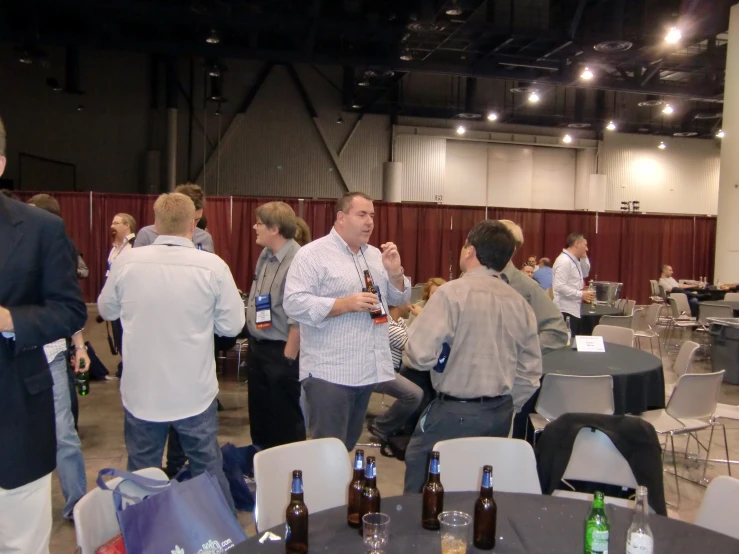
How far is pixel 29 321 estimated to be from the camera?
1568 mm

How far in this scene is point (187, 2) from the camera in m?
10.7

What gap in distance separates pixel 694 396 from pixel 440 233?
27.4 ft

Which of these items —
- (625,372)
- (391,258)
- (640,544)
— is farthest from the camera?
(625,372)

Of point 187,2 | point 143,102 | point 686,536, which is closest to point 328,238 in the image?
point 686,536

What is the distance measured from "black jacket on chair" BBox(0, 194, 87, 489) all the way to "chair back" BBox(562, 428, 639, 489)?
1.90 metres

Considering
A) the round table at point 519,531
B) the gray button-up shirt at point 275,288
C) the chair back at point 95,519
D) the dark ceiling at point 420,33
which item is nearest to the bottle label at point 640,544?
the round table at point 519,531

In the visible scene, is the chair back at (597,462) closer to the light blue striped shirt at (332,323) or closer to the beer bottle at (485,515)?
the light blue striped shirt at (332,323)

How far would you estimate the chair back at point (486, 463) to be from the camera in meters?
2.22

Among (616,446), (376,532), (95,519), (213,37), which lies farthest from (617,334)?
(213,37)

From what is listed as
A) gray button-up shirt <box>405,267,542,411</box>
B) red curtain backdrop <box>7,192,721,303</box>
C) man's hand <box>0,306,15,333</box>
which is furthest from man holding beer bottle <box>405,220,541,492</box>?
red curtain backdrop <box>7,192,721,303</box>

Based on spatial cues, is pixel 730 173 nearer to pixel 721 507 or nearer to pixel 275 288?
pixel 275 288

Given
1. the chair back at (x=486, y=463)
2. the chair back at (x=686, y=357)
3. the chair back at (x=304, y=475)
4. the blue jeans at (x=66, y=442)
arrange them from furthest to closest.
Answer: the chair back at (x=686, y=357), the blue jeans at (x=66, y=442), the chair back at (x=486, y=463), the chair back at (x=304, y=475)

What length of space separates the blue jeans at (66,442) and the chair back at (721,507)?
8.16 feet

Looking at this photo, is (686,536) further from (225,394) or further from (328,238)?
(225,394)
